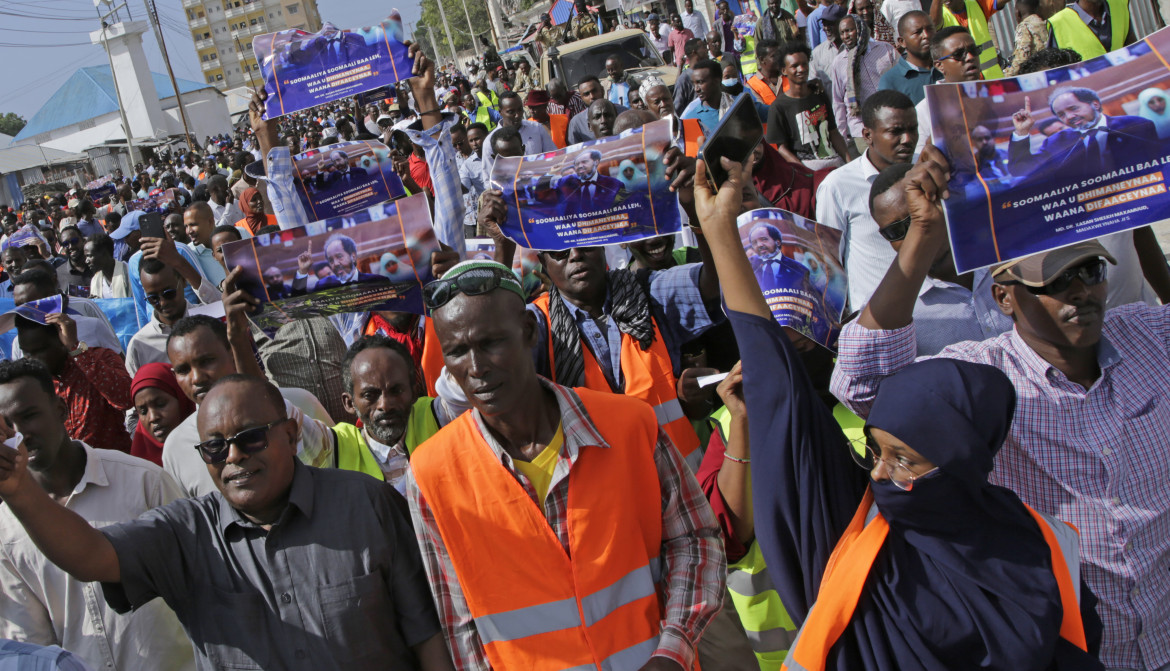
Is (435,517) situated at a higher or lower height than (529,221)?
lower

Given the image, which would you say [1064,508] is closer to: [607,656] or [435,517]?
[607,656]

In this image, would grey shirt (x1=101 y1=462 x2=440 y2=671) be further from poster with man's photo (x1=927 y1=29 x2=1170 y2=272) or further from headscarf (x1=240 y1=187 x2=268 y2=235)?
headscarf (x1=240 y1=187 x2=268 y2=235)

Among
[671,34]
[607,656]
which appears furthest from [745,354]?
[671,34]

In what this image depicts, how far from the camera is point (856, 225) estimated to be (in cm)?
405

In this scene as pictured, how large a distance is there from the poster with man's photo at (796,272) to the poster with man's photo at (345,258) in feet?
4.13

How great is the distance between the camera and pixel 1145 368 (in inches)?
96.9

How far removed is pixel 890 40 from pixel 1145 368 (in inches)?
307

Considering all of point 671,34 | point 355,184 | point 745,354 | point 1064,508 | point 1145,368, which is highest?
point 671,34

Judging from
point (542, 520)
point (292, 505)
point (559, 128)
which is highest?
point (559, 128)

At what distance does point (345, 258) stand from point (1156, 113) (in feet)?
8.95

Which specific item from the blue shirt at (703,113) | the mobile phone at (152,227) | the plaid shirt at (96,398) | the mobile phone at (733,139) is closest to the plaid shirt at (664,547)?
the mobile phone at (733,139)

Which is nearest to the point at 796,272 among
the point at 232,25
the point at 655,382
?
the point at 655,382

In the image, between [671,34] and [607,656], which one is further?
[671,34]

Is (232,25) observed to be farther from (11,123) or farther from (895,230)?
(895,230)
